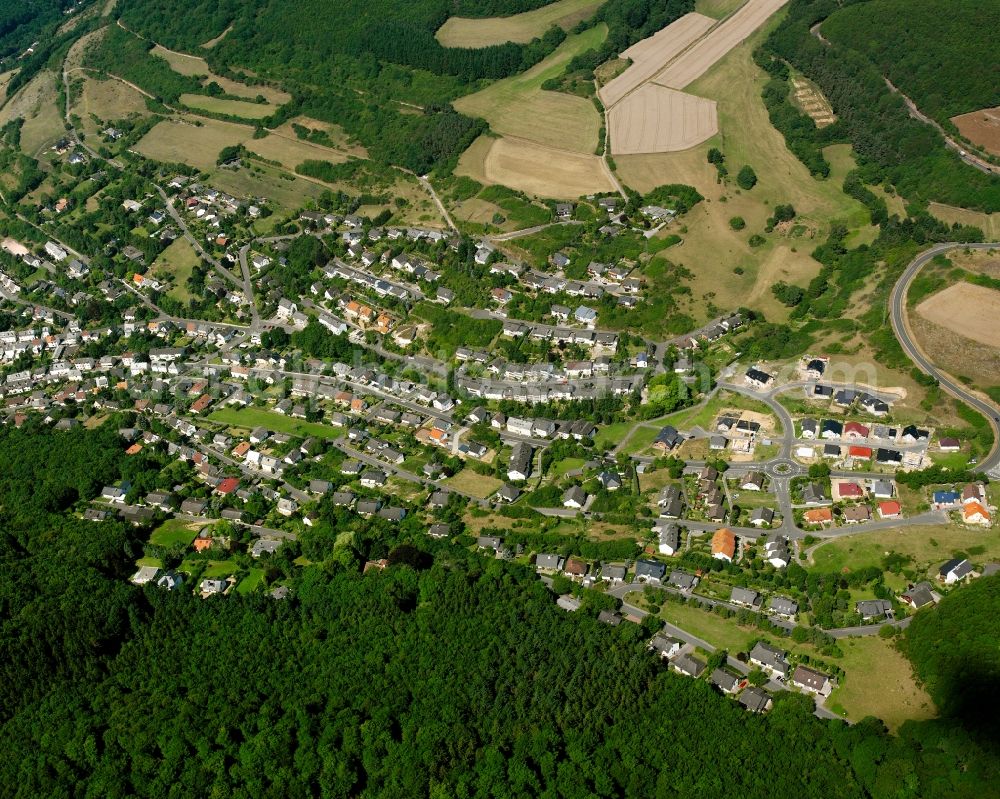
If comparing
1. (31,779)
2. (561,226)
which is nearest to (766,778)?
(31,779)

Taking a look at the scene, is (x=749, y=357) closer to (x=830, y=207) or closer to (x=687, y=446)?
(x=687, y=446)

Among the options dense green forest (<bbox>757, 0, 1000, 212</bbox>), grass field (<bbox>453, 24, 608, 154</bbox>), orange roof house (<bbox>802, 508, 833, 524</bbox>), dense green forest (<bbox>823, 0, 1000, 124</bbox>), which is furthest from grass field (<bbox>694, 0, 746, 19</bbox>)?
orange roof house (<bbox>802, 508, 833, 524</bbox>)

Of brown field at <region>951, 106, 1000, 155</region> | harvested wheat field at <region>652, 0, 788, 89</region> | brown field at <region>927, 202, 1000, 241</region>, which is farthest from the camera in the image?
harvested wheat field at <region>652, 0, 788, 89</region>

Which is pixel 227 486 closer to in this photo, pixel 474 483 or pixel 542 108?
pixel 474 483

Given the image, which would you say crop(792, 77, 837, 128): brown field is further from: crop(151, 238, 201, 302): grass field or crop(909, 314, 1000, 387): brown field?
crop(151, 238, 201, 302): grass field

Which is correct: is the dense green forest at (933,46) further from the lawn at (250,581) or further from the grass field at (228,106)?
the lawn at (250,581)

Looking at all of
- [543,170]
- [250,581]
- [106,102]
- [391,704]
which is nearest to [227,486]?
[250,581]
